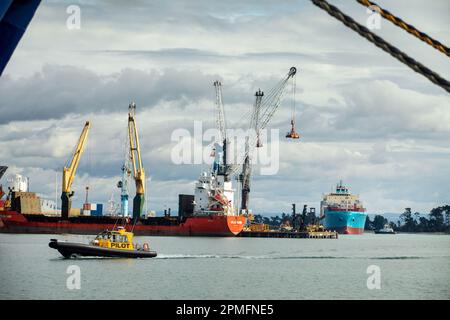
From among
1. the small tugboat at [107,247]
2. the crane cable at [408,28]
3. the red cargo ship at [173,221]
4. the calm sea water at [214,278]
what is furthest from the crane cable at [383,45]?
the red cargo ship at [173,221]

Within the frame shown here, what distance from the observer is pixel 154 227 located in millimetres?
167375

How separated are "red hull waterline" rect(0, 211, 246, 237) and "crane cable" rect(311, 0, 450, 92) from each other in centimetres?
15455

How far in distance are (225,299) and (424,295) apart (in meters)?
15.6

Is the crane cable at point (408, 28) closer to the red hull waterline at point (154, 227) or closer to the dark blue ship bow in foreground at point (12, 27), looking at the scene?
the dark blue ship bow in foreground at point (12, 27)

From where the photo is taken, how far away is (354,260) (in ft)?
329

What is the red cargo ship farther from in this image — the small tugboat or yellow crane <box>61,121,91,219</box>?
the small tugboat

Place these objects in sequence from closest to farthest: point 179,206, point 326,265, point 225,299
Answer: point 225,299 → point 326,265 → point 179,206

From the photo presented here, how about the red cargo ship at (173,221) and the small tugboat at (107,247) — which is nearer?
the small tugboat at (107,247)

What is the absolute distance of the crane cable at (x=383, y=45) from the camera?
27.1 ft

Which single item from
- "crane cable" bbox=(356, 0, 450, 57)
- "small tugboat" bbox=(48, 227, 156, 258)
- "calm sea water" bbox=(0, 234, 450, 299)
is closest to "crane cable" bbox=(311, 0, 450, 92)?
"crane cable" bbox=(356, 0, 450, 57)

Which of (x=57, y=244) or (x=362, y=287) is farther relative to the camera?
(x=57, y=244)

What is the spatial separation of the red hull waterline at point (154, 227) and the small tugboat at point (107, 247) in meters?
80.6
